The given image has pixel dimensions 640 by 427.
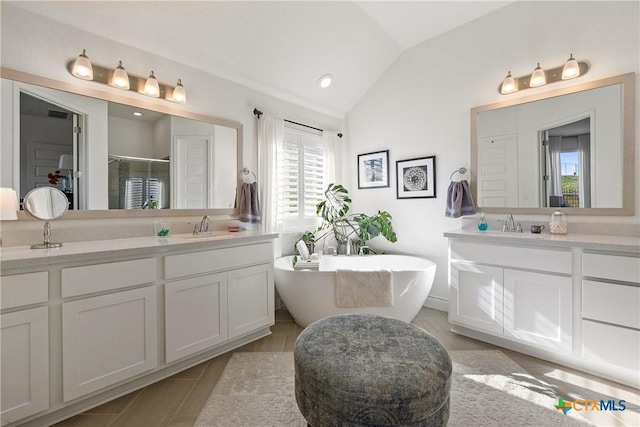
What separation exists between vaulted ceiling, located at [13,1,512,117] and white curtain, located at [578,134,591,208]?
149cm

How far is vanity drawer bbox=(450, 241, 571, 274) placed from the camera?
2.01m

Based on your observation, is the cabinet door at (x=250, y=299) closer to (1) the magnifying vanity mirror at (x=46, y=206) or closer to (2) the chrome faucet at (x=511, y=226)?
(1) the magnifying vanity mirror at (x=46, y=206)

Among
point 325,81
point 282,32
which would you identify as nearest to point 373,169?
point 325,81

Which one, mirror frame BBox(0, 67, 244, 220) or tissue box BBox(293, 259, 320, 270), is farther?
tissue box BBox(293, 259, 320, 270)

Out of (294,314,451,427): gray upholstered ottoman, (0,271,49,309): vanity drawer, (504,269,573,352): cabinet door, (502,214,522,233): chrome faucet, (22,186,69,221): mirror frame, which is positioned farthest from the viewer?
(502,214,522,233): chrome faucet

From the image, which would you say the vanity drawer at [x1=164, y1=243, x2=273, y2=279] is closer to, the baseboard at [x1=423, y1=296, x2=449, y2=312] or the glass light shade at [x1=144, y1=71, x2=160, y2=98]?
the glass light shade at [x1=144, y1=71, x2=160, y2=98]

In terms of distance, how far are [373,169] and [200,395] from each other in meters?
3.02

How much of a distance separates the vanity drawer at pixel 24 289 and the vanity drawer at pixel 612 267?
129 inches

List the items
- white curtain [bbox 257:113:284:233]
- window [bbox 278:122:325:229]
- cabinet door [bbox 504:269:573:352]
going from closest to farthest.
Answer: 1. cabinet door [bbox 504:269:573:352]
2. white curtain [bbox 257:113:284:233]
3. window [bbox 278:122:325:229]

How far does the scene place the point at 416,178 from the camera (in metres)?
3.33

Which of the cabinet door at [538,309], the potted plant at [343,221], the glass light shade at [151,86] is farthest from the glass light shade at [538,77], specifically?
the glass light shade at [151,86]

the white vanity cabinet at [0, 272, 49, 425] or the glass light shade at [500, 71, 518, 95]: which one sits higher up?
the glass light shade at [500, 71, 518, 95]

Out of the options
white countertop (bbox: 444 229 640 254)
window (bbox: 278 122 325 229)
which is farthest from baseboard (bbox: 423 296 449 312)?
window (bbox: 278 122 325 229)

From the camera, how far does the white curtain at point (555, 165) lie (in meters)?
2.41
